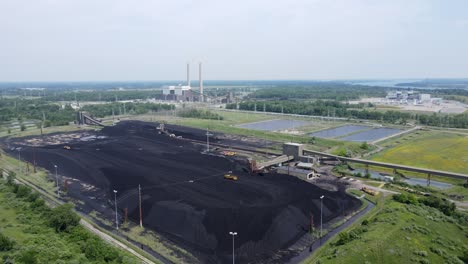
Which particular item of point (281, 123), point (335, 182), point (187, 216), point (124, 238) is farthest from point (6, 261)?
point (281, 123)

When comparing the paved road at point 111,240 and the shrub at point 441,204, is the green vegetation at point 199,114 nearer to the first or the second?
the shrub at point 441,204

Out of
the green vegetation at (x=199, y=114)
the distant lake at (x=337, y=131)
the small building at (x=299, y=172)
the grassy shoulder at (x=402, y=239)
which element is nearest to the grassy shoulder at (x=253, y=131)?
the green vegetation at (x=199, y=114)

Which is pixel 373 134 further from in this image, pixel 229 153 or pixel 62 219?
pixel 62 219

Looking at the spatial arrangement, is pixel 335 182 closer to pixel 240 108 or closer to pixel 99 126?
pixel 99 126

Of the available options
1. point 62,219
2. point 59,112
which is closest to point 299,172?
point 62,219

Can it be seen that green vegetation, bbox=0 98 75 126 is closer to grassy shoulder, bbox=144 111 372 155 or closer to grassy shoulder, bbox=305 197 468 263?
grassy shoulder, bbox=144 111 372 155

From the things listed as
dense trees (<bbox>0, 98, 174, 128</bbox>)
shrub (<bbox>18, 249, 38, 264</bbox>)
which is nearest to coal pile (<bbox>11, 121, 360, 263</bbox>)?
shrub (<bbox>18, 249, 38, 264</bbox>)
